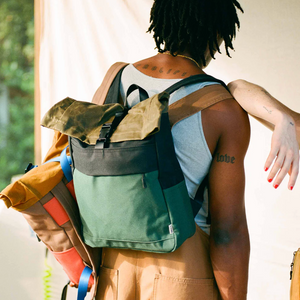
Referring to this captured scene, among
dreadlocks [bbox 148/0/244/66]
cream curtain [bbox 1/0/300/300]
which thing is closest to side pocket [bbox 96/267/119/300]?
dreadlocks [bbox 148/0/244/66]

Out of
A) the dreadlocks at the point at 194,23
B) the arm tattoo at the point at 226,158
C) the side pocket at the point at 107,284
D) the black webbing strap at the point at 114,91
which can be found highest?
the dreadlocks at the point at 194,23

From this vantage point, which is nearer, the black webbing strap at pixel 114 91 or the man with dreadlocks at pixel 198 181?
the man with dreadlocks at pixel 198 181

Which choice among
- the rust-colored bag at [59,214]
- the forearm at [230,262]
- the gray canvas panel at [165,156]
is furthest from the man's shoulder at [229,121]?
the rust-colored bag at [59,214]

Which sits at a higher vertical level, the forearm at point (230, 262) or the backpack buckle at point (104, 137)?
the backpack buckle at point (104, 137)

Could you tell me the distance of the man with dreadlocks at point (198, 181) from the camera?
2.09 feet

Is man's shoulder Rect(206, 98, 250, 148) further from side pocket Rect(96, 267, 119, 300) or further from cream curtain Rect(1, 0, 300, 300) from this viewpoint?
cream curtain Rect(1, 0, 300, 300)

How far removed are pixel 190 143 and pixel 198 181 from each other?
101 millimetres

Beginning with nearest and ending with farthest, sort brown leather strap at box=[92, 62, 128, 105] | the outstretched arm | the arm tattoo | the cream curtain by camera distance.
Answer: the outstretched arm → the arm tattoo → brown leather strap at box=[92, 62, 128, 105] → the cream curtain

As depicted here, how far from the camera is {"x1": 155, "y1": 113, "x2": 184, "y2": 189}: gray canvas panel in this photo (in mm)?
564

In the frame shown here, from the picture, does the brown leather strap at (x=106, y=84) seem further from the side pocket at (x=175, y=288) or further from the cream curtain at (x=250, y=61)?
the cream curtain at (x=250, y=61)

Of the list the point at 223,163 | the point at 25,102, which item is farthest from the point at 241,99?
the point at 25,102

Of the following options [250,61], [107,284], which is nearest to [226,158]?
[107,284]

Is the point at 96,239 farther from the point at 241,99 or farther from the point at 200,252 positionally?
the point at 241,99

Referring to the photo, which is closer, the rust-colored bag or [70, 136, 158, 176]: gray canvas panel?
[70, 136, 158, 176]: gray canvas panel
